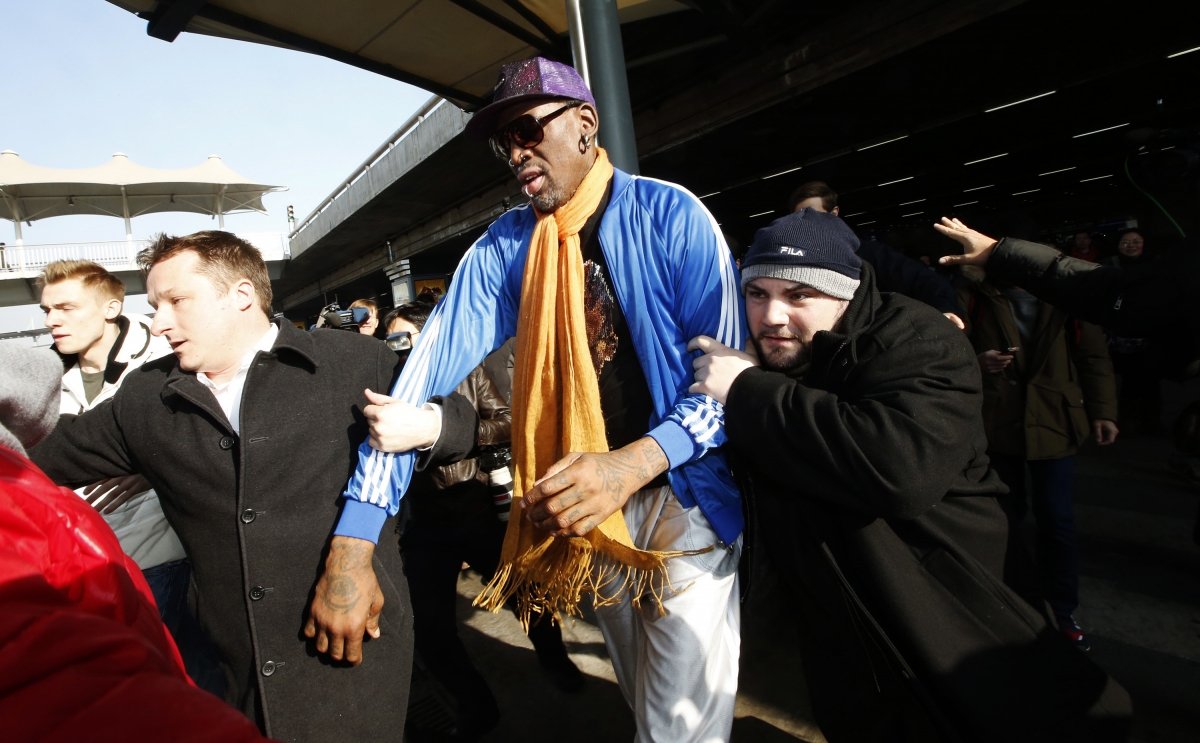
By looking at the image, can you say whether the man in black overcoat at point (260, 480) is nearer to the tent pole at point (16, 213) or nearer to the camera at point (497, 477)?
the camera at point (497, 477)

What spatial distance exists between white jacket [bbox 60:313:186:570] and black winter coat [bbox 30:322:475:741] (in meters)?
0.74

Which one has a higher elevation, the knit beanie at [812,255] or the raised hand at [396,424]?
the knit beanie at [812,255]

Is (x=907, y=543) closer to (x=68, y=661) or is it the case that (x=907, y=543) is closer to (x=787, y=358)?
(x=787, y=358)

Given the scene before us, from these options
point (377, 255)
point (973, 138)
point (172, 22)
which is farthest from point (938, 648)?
point (377, 255)

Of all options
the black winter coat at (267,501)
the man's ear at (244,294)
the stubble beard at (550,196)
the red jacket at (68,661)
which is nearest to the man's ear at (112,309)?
the black winter coat at (267,501)

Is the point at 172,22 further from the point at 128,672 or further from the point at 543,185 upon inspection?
the point at 128,672

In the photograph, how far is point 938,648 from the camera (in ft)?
4.20

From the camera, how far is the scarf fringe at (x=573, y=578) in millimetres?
1490

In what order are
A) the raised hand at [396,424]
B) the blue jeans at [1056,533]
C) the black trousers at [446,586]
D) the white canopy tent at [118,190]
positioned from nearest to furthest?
the raised hand at [396,424]
the black trousers at [446,586]
the blue jeans at [1056,533]
the white canopy tent at [118,190]

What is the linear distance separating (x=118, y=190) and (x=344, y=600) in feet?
211

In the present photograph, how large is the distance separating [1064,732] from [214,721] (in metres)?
1.59

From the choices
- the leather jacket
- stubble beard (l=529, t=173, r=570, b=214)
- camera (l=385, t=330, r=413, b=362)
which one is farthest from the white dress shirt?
camera (l=385, t=330, r=413, b=362)

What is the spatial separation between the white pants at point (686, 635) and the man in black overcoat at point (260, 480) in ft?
2.23

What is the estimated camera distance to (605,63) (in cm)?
309
